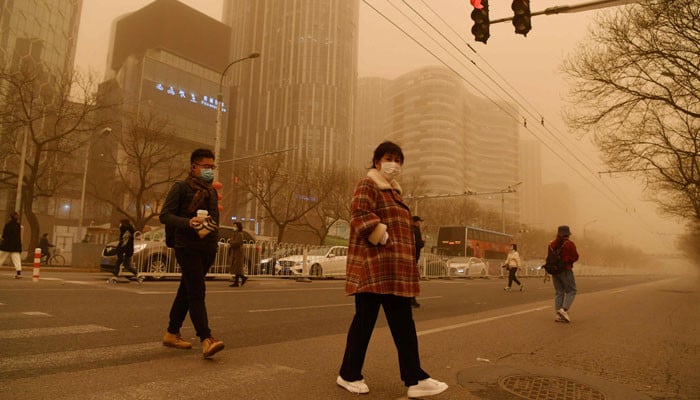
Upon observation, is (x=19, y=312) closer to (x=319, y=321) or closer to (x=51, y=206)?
→ (x=319, y=321)

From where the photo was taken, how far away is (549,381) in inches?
161

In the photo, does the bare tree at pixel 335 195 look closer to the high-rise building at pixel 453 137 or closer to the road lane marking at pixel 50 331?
the road lane marking at pixel 50 331

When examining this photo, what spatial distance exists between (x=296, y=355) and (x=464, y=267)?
90.8ft

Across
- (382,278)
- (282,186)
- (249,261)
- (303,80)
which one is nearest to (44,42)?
(282,186)

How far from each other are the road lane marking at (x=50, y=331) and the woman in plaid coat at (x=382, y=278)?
3294mm

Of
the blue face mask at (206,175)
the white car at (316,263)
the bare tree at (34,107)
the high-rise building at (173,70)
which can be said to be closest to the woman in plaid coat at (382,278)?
the blue face mask at (206,175)

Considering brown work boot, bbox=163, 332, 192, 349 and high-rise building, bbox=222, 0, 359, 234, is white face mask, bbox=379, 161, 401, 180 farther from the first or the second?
high-rise building, bbox=222, 0, 359, 234

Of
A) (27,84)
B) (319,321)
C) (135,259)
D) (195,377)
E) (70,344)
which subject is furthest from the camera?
(27,84)

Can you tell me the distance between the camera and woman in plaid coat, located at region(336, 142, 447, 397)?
3.42m

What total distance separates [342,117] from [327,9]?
127 feet

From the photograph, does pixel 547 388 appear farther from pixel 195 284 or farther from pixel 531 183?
pixel 531 183

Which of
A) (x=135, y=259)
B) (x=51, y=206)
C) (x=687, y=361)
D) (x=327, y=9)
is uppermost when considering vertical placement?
(x=327, y=9)

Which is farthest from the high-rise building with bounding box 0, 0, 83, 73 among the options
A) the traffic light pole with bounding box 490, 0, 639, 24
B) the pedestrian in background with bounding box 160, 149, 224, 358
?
the pedestrian in background with bounding box 160, 149, 224, 358

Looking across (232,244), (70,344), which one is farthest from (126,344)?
(232,244)
